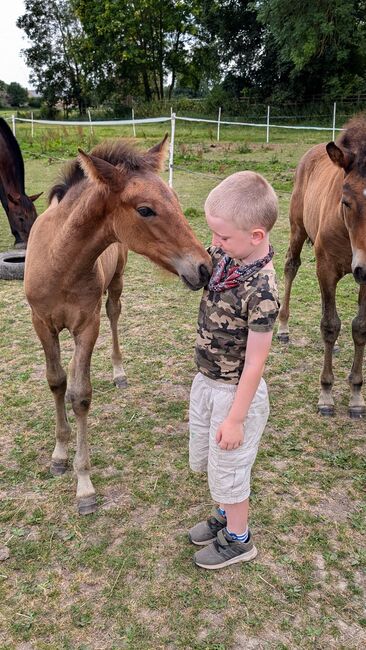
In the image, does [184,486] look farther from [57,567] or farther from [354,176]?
[354,176]

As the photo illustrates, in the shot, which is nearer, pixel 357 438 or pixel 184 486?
pixel 184 486

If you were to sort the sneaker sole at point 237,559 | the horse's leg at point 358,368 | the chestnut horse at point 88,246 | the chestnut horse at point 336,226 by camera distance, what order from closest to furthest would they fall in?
the chestnut horse at point 88,246 < the sneaker sole at point 237,559 < the chestnut horse at point 336,226 < the horse's leg at point 358,368

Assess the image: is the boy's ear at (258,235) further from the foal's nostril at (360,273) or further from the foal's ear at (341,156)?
the foal's ear at (341,156)

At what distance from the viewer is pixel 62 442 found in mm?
2957

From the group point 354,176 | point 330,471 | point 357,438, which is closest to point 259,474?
point 330,471

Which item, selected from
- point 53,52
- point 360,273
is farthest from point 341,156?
point 53,52

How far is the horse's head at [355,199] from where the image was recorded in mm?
2814

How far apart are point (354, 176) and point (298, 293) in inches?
111

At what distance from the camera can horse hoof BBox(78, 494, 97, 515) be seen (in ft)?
8.52

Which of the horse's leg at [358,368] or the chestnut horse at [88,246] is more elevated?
the chestnut horse at [88,246]

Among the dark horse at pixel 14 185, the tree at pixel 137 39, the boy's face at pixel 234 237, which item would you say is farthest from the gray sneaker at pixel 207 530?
the tree at pixel 137 39

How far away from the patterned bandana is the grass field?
620 mm

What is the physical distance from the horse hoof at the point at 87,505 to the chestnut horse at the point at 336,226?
1783mm

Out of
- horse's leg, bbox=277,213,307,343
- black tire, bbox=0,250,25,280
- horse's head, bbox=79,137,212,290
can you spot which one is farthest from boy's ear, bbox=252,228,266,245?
black tire, bbox=0,250,25,280
